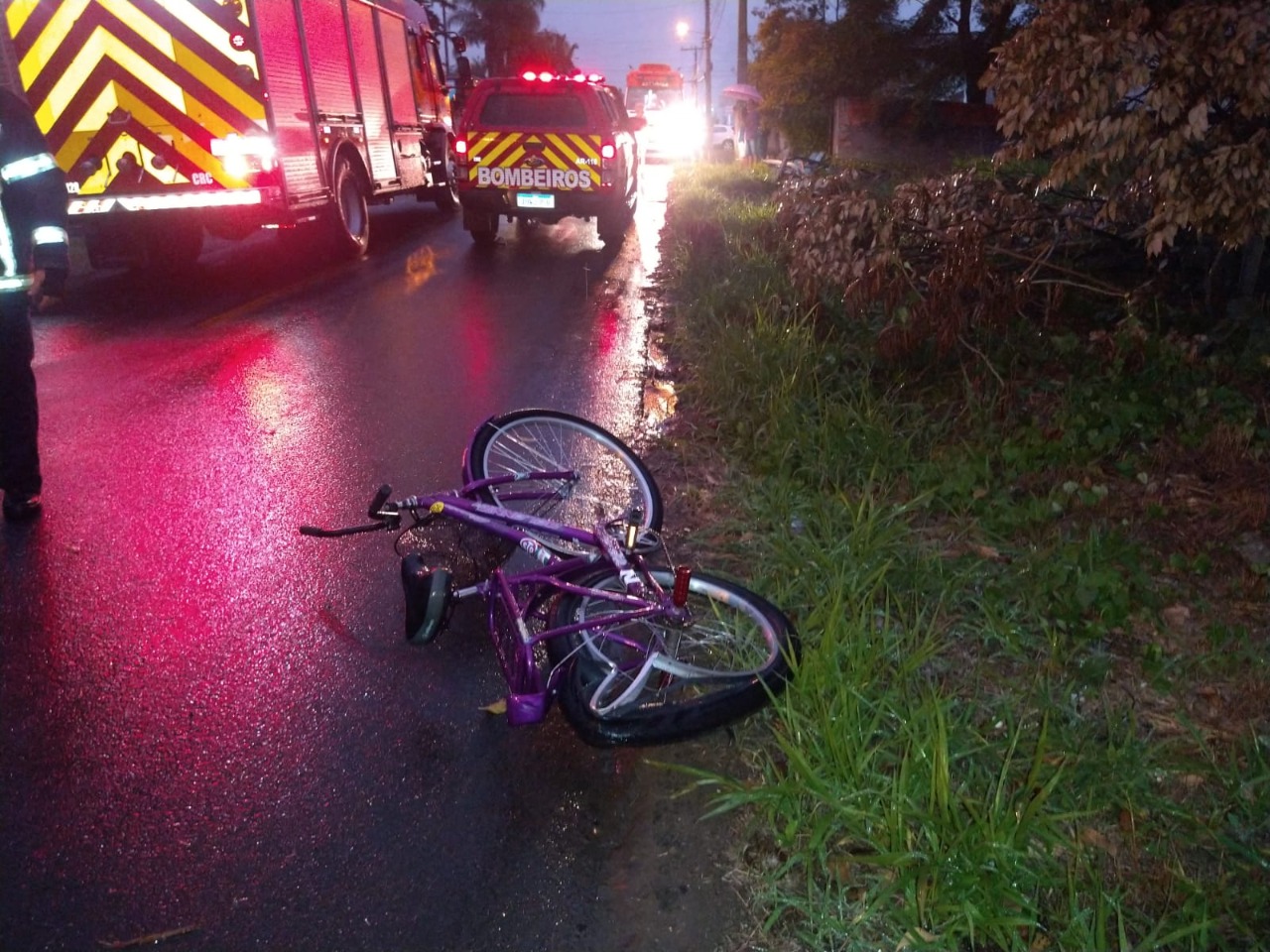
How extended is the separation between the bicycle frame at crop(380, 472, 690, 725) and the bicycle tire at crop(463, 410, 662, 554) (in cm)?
48

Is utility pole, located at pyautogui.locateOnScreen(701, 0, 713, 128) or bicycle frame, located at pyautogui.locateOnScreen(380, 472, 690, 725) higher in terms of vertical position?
utility pole, located at pyautogui.locateOnScreen(701, 0, 713, 128)

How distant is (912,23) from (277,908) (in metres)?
24.3

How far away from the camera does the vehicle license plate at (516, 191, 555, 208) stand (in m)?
12.0

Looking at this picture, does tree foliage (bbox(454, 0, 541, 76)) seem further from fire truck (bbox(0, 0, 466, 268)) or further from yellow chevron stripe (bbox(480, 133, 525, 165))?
fire truck (bbox(0, 0, 466, 268))

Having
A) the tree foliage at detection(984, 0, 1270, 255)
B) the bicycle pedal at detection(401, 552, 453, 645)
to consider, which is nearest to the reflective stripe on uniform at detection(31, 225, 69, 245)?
the bicycle pedal at detection(401, 552, 453, 645)

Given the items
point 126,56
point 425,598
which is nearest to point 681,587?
point 425,598

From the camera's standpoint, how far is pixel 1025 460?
14.9 ft

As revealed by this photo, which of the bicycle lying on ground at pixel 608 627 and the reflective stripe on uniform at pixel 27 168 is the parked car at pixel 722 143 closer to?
the reflective stripe on uniform at pixel 27 168

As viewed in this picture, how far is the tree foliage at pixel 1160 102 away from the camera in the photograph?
3.45 m

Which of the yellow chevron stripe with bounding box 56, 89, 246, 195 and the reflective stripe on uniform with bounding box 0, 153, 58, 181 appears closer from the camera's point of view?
the reflective stripe on uniform with bounding box 0, 153, 58, 181

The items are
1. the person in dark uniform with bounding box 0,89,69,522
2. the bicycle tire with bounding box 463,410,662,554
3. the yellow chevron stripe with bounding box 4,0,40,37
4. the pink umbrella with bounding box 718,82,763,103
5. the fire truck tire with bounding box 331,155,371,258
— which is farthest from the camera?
the pink umbrella with bounding box 718,82,763,103

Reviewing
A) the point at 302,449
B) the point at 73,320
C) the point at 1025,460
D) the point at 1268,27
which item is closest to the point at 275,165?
the point at 73,320

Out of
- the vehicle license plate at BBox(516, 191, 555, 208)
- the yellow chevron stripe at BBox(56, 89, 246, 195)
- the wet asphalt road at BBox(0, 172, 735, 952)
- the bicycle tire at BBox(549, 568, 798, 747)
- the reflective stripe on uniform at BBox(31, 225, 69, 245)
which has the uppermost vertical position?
the yellow chevron stripe at BBox(56, 89, 246, 195)

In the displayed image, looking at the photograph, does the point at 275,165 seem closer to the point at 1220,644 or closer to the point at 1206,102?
→ the point at 1206,102
